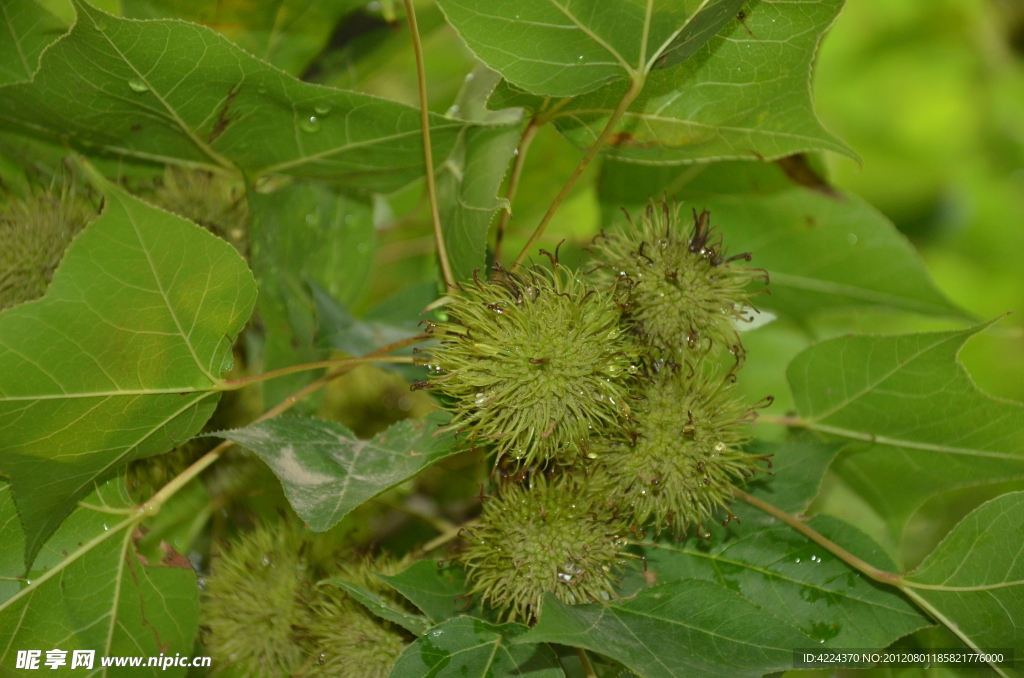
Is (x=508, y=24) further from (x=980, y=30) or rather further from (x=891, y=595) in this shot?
(x=980, y=30)

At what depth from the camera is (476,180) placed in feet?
2.05

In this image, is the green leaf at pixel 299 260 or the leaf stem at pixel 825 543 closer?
the leaf stem at pixel 825 543

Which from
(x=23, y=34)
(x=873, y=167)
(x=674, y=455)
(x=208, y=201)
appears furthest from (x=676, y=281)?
(x=873, y=167)

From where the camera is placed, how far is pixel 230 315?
23.3 inches

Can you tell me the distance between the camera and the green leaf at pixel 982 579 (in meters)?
0.61

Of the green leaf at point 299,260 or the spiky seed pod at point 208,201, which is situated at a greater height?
the spiky seed pod at point 208,201

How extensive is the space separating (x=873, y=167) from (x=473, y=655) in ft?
5.73

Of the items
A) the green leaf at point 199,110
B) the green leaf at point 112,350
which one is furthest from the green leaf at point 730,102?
the green leaf at point 112,350

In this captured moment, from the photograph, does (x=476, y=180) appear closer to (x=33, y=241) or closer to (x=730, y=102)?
(x=730, y=102)

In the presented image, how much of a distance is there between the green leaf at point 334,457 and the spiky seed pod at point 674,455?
0.13m

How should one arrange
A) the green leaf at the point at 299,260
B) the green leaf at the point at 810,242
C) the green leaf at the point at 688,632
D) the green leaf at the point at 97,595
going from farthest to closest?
the green leaf at the point at 810,242, the green leaf at the point at 299,260, the green leaf at the point at 97,595, the green leaf at the point at 688,632

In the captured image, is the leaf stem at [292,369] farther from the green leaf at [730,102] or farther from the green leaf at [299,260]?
the green leaf at [730,102]

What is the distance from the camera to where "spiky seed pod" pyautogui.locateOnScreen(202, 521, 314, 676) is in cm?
68

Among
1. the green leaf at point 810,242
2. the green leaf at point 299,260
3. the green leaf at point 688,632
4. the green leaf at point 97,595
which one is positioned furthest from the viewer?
the green leaf at point 810,242
